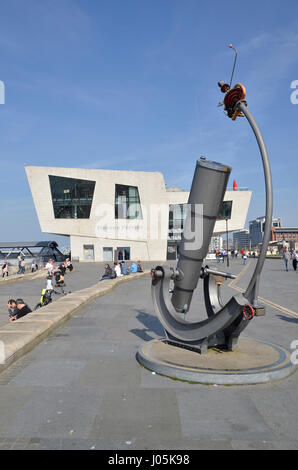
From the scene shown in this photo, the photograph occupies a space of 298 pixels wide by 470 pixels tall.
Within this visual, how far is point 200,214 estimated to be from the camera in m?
5.93

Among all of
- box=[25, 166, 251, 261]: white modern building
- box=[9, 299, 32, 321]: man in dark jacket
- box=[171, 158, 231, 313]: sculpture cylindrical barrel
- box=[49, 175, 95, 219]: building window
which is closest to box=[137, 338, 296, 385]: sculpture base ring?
box=[171, 158, 231, 313]: sculpture cylindrical barrel

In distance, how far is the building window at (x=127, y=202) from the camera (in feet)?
166

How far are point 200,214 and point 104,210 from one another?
45028 mm

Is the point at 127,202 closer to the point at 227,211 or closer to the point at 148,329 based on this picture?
the point at 227,211

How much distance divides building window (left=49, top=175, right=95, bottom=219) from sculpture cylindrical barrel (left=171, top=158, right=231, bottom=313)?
147 feet

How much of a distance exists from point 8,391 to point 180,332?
113 inches

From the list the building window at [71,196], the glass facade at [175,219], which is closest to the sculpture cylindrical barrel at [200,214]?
the building window at [71,196]

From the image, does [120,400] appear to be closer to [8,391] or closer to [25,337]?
[8,391]

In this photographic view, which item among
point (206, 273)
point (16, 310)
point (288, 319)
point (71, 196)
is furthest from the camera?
point (71, 196)

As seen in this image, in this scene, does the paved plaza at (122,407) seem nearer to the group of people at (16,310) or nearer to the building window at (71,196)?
the group of people at (16,310)

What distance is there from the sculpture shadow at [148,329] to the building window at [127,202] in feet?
134

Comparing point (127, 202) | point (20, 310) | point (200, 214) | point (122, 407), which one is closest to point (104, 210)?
point (127, 202)

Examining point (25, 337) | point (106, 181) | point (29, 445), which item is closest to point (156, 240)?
point (106, 181)

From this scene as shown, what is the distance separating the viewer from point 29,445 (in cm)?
326
